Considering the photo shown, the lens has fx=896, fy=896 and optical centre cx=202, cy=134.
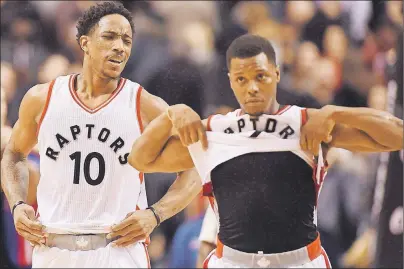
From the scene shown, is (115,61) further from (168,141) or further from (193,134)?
(193,134)

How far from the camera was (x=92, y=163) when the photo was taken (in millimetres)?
4938

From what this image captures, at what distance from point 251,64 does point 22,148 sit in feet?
5.53

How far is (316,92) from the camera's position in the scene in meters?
8.30

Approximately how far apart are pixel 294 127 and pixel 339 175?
12.4 feet

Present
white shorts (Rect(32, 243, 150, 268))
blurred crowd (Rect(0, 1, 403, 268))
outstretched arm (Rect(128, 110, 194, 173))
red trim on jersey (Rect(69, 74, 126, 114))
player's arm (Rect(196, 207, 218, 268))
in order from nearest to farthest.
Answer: outstretched arm (Rect(128, 110, 194, 173)), white shorts (Rect(32, 243, 150, 268)), red trim on jersey (Rect(69, 74, 126, 114)), player's arm (Rect(196, 207, 218, 268)), blurred crowd (Rect(0, 1, 403, 268))

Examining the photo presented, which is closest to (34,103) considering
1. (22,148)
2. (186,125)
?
(22,148)

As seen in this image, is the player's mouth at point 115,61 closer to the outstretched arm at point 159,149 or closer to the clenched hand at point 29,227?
the outstretched arm at point 159,149

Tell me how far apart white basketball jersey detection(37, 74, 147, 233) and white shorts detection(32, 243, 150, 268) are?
12cm

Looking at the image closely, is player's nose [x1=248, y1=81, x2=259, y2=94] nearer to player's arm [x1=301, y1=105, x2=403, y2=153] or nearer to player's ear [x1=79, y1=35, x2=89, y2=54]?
player's arm [x1=301, y1=105, x2=403, y2=153]

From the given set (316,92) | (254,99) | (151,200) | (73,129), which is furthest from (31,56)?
(254,99)

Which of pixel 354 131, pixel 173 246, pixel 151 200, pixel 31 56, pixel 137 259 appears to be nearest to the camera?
pixel 354 131

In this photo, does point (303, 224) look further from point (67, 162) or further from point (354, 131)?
point (67, 162)

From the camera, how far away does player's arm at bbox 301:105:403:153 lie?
3.99 metres

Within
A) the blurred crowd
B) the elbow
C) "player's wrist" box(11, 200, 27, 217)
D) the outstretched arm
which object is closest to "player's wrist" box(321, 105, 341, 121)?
the outstretched arm
